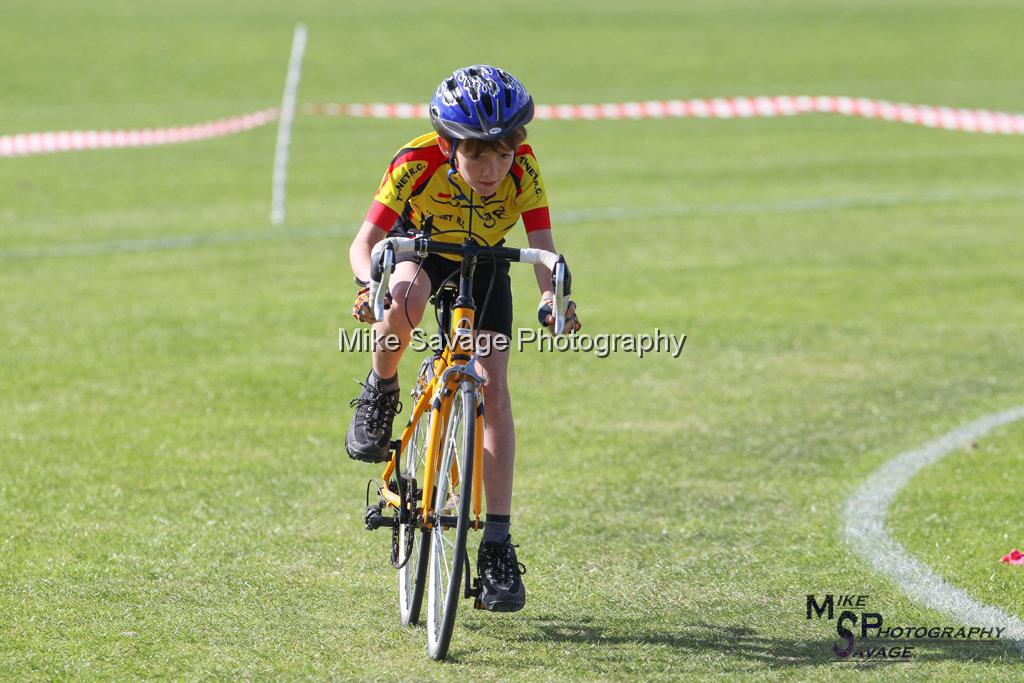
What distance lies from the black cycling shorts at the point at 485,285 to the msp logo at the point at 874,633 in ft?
5.94

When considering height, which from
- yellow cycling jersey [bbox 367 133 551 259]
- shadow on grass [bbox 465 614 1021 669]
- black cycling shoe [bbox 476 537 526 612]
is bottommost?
shadow on grass [bbox 465 614 1021 669]

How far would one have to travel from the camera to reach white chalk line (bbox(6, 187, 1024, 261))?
51.9 feet

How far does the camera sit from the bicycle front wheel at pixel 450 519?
5297mm

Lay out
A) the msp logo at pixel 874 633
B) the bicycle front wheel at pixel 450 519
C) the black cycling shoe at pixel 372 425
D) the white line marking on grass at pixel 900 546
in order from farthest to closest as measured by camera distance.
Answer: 1. the black cycling shoe at pixel 372 425
2. the white line marking on grass at pixel 900 546
3. the msp logo at pixel 874 633
4. the bicycle front wheel at pixel 450 519

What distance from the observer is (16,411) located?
31.5 ft

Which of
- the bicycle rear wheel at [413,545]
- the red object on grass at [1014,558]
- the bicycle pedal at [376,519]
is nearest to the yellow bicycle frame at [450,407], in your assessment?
the bicycle rear wheel at [413,545]

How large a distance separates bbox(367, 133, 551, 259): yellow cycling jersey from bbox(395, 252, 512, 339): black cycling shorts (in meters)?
0.13

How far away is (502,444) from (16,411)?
491cm

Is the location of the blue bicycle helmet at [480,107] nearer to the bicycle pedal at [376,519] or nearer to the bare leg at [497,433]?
the bare leg at [497,433]

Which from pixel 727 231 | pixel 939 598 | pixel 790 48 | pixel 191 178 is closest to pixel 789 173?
pixel 727 231

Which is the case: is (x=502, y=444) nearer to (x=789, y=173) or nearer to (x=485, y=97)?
(x=485, y=97)

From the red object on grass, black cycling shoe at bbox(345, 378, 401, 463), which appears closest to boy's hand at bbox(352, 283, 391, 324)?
black cycling shoe at bbox(345, 378, 401, 463)

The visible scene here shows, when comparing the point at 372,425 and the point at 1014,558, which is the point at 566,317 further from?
the point at 1014,558

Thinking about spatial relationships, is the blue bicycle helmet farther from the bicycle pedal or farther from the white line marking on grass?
the white line marking on grass
